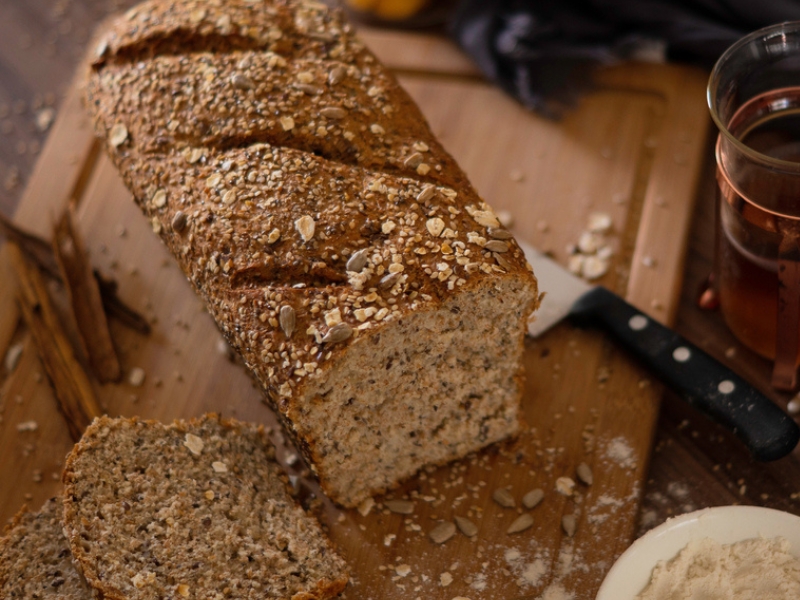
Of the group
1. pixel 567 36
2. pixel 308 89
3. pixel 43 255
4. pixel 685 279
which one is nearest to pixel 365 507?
pixel 308 89

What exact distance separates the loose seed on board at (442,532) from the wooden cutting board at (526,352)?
0.02m

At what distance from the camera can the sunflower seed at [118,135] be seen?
272cm

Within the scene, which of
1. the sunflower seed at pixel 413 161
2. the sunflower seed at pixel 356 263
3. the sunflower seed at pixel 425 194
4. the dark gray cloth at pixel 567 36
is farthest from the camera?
the dark gray cloth at pixel 567 36

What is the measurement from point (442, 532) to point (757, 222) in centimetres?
123

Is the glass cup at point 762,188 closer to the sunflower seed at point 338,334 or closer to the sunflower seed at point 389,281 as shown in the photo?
the sunflower seed at point 389,281

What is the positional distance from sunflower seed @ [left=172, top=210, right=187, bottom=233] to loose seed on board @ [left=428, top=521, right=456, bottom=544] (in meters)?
1.13

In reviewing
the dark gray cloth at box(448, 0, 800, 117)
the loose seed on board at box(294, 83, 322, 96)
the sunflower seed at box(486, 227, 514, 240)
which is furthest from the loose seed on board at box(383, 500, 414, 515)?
the dark gray cloth at box(448, 0, 800, 117)

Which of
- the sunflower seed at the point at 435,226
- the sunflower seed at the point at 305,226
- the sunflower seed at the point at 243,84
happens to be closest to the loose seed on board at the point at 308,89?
the sunflower seed at the point at 243,84

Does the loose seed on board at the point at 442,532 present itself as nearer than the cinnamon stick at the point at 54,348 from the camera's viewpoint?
Yes

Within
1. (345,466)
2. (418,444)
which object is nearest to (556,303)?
(418,444)

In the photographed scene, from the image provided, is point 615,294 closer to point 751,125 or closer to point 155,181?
point 751,125

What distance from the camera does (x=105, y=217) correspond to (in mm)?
3352

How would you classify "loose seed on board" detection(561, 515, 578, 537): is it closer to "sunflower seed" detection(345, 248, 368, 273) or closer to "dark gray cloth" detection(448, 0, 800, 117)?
"sunflower seed" detection(345, 248, 368, 273)

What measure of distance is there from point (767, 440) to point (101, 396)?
2061mm
